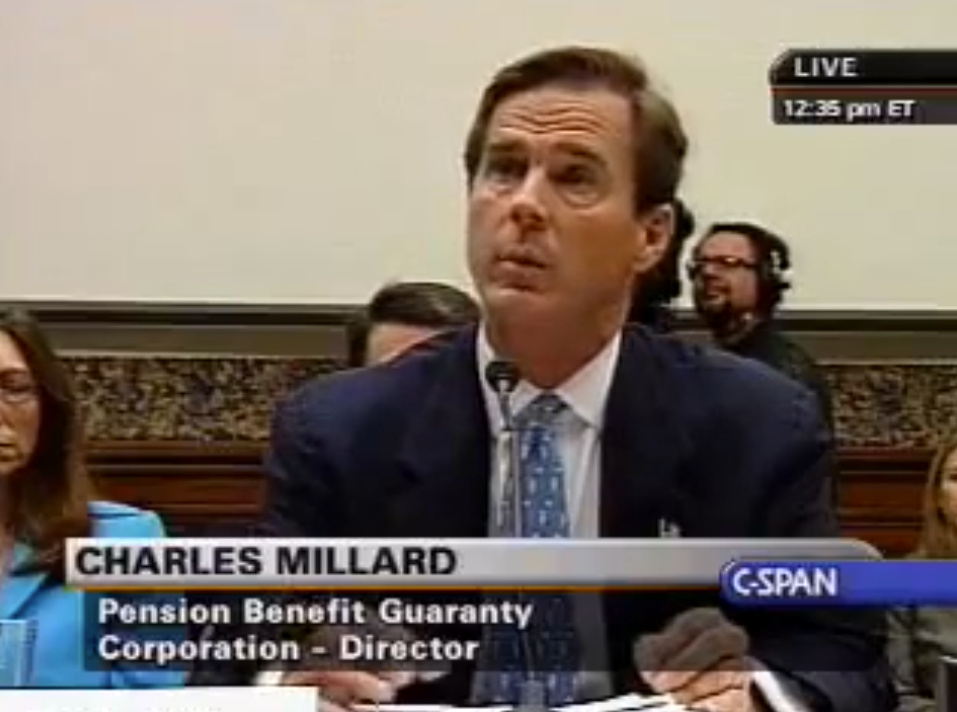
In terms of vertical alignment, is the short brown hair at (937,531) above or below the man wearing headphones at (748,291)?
below

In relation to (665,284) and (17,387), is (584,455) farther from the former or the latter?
(17,387)

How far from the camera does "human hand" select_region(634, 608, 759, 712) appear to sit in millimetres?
1501

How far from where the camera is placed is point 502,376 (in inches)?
60.6

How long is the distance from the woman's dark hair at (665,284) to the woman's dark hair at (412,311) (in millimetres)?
119

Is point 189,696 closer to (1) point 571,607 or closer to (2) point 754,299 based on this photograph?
(1) point 571,607

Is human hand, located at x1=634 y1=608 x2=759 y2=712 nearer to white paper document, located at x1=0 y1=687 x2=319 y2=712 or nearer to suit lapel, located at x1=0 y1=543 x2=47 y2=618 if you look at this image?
white paper document, located at x1=0 y1=687 x2=319 y2=712

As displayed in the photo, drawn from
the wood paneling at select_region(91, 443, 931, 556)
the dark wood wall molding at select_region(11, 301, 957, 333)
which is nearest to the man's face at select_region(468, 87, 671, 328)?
the dark wood wall molding at select_region(11, 301, 957, 333)

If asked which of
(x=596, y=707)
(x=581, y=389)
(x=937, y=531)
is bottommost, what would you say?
(x=596, y=707)

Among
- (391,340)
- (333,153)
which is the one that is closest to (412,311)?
(391,340)

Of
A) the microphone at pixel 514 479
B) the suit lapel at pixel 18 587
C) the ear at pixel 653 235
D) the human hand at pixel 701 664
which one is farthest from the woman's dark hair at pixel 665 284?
the suit lapel at pixel 18 587

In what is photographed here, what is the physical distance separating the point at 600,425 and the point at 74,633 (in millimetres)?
404

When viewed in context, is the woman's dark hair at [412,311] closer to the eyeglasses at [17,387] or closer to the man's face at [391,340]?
the man's face at [391,340]

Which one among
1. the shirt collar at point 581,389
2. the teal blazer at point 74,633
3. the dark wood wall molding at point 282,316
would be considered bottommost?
the teal blazer at point 74,633

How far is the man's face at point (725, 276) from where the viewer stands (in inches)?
58.9
